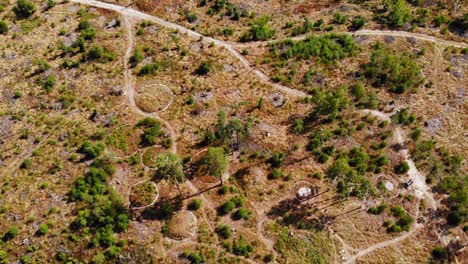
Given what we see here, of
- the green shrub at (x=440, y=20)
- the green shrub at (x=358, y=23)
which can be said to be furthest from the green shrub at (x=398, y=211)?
the green shrub at (x=440, y=20)

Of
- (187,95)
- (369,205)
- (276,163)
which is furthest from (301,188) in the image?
(187,95)

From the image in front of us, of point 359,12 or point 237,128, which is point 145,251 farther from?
point 359,12

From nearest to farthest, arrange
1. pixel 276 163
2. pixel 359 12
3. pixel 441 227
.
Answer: pixel 441 227
pixel 276 163
pixel 359 12

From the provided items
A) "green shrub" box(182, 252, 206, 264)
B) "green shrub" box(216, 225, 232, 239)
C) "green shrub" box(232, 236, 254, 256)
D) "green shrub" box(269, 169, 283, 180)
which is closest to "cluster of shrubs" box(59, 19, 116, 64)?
"green shrub" box(269, 169, 283, 180)

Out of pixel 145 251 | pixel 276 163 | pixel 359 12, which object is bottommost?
pixel 145 251

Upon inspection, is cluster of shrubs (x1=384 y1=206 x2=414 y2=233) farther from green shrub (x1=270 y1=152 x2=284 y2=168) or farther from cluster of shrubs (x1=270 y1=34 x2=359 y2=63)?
cluster of shrubs (x1=270 y1=34 x2=359 y2=63)

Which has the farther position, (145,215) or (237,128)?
(237,128)

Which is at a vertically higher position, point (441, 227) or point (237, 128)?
point (237, 128)
